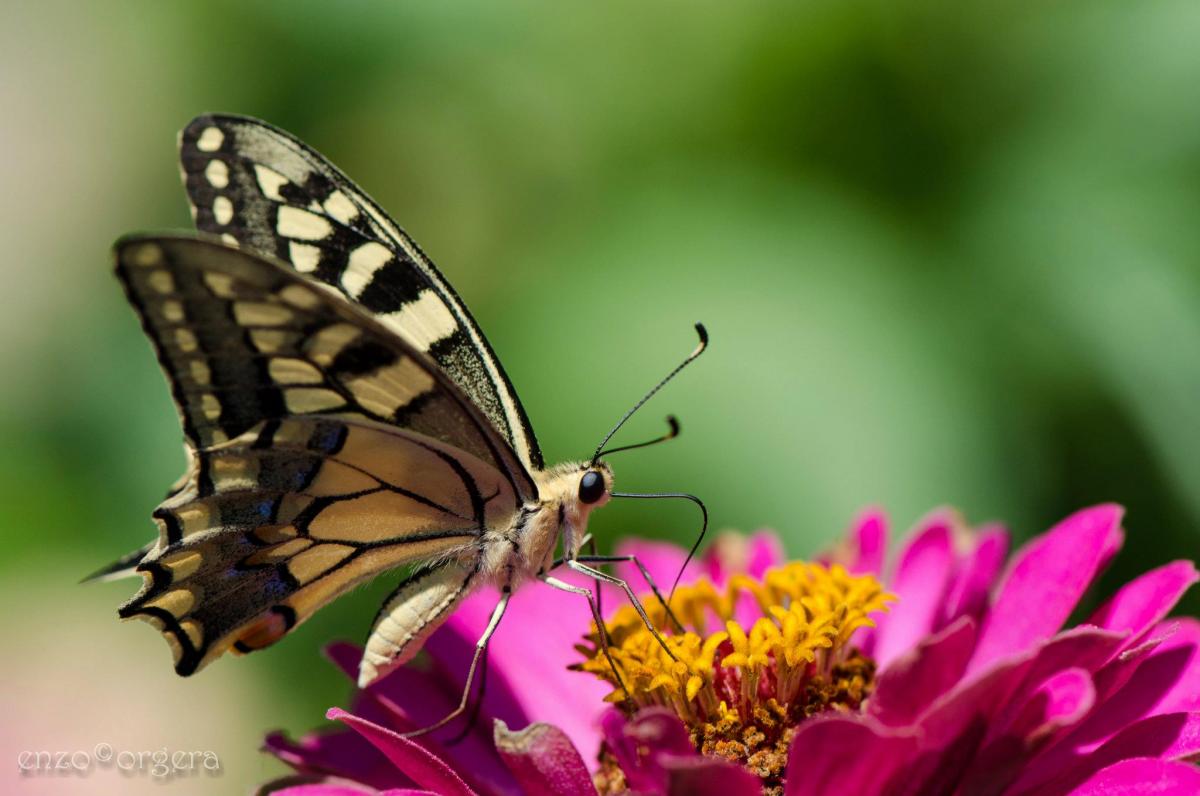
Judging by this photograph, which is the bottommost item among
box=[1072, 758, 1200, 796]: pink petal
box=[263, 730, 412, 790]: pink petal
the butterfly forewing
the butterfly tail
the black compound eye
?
box=[263, 730, 412, 790]: pink petal

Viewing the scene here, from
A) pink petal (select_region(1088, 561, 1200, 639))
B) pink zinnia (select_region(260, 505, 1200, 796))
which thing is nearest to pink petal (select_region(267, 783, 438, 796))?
pink zinnia (select_region(260, 505, 1200, 796))

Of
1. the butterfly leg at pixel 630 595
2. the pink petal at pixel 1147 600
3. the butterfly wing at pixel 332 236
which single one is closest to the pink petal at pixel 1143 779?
the pink petal at pixel 1147 600

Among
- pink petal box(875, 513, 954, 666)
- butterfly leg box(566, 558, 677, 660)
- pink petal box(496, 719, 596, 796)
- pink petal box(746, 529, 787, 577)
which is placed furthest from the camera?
pink petal box(746, 529, 787, 577)

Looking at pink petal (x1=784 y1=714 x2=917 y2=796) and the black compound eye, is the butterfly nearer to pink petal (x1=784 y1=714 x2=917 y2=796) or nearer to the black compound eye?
the black compound eye

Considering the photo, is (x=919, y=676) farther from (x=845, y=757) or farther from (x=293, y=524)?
(x=293, y=524)

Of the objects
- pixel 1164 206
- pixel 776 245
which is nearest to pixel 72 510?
pixel 776 245

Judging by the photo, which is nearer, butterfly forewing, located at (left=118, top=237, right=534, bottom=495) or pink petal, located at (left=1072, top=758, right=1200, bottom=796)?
pink petal, located at (left=1072, top=758, right=1200, bottom=796)
